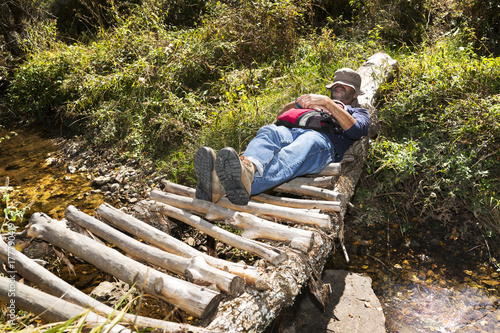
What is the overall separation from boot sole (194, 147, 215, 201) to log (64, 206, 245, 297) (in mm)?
723

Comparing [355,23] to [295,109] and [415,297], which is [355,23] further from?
[415,297]

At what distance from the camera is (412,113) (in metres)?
5.09

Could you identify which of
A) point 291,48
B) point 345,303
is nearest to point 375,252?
point 345,303

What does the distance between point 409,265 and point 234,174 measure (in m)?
2.27

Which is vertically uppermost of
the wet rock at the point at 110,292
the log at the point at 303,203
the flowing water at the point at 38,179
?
the log at the point at 303,203

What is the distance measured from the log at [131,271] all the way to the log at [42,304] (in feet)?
1.15

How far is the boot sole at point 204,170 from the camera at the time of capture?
318cm

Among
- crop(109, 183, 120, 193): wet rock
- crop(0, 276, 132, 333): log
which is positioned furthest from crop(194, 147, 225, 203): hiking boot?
crop(109, 183, 120, 193): wet rock

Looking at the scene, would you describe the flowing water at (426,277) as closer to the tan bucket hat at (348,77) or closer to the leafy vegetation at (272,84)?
the leafy vegetation at (272,84)

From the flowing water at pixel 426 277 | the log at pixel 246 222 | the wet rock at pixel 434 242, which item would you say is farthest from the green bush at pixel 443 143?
the log at pixel 246 222

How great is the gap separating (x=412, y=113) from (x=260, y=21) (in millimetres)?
3344

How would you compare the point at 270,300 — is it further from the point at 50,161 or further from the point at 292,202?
the point at 50,161

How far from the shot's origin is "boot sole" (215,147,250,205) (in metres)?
3.11

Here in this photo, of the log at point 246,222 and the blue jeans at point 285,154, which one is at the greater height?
the blue jeans at point 285,154
